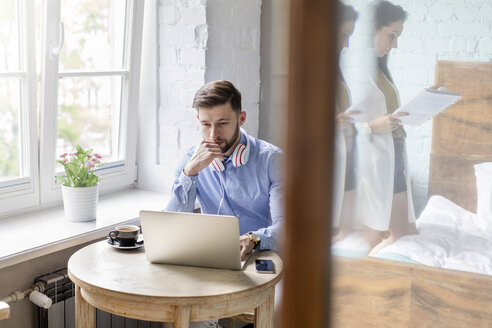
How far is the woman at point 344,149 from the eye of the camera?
0.90 ft

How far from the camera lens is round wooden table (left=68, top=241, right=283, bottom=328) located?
1.74 meters

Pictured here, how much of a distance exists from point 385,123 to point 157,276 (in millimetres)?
1391

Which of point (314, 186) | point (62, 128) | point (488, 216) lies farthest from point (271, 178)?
point (314, 186)

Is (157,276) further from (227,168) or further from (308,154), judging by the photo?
(308,154)

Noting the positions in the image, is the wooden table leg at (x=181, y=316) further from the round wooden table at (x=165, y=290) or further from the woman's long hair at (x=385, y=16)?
the woman's long hair at (x=385, y=16)

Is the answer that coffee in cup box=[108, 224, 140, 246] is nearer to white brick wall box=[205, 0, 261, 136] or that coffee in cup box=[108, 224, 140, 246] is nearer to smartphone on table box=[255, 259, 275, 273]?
smartphone on table box=[255, 259, 275, 273]

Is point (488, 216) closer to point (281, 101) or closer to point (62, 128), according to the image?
point (281, 101)

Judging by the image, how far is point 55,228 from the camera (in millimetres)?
2414

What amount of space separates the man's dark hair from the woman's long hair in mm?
1821

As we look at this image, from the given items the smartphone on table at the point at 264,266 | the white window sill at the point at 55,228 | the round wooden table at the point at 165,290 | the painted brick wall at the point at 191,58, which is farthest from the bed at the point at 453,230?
the painted brick wall at the point at 191,58

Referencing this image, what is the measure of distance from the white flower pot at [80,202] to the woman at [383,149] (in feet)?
6.38

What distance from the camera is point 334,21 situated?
257 millimetres

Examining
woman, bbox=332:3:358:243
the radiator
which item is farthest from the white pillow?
the radiator

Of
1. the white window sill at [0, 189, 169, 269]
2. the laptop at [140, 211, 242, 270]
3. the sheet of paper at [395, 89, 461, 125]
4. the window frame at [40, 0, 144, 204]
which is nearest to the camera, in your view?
the sheet of paper at [395, 89, 461, 125]
